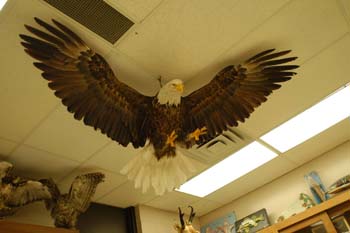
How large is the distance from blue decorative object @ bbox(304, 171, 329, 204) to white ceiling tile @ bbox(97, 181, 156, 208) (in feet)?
5.13

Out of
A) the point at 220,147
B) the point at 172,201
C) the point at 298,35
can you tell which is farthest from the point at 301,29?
the point at 172,201

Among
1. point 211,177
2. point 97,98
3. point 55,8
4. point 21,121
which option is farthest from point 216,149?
point 55,8

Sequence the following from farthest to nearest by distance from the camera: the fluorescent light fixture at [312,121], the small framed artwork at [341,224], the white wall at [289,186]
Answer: the white wall at [289,186], the small framed artwork at [341,224], the fluorescent light fixture at [312,121]

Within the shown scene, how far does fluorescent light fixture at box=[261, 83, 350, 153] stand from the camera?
7.91ft

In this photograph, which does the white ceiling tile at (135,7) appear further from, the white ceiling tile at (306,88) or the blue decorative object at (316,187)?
the blue decorative object at (316,187)

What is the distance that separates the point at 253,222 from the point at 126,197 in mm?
1368

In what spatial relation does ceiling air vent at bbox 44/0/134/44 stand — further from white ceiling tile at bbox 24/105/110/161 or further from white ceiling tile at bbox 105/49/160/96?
white ceiling tile at bbox 24/105/110/161

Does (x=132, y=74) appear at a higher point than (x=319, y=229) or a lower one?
higher

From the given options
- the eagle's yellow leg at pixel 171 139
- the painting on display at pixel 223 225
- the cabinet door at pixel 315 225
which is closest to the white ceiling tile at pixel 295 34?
the eagle's yellow leg at pixel 171 139

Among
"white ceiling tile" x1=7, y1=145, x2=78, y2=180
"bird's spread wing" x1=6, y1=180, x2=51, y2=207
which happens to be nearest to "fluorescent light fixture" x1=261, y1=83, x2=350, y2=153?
"white ceiling tile" x1=7, y1=145, x2=78, y2=180

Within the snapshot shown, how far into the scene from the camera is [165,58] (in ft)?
5.88

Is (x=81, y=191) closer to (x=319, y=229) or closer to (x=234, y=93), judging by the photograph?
(x=234, y=93)

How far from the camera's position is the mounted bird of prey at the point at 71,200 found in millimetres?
2197

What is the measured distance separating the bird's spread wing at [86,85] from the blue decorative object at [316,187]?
1.90 m
